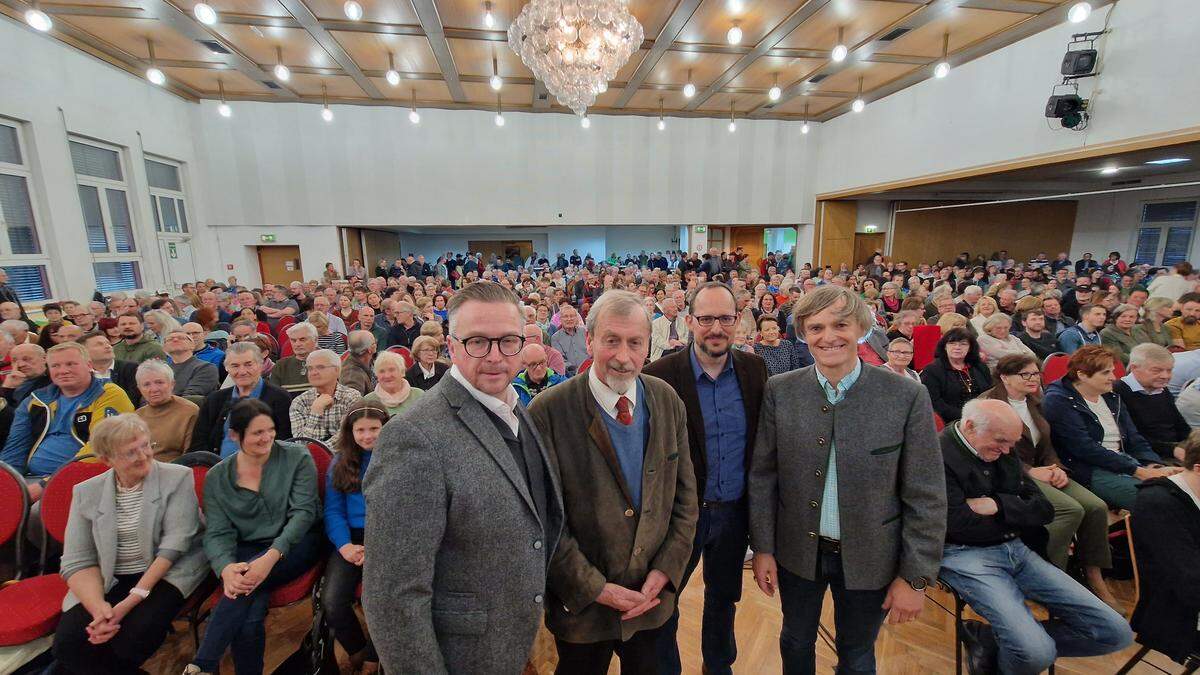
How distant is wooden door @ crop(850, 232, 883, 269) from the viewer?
46.4 ft

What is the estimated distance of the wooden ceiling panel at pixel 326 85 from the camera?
32.9 feet

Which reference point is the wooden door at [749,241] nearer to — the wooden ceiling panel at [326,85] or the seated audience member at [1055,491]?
the wooden ceiling panel at [326,85]

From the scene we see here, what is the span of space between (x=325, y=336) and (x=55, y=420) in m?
2.33

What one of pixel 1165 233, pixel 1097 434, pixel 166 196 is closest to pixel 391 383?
pixel 1097 434

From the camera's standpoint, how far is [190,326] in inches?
164

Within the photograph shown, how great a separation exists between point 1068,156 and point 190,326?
12.0 meters

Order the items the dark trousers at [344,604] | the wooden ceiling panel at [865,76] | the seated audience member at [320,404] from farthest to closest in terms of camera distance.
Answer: the wooden ceiling panel at [865,76] → the seated audience member at [320,404] → the dark trousers at [344,604]

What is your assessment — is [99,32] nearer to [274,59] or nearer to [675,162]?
[274,59]

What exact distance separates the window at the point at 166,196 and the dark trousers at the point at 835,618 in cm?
1312

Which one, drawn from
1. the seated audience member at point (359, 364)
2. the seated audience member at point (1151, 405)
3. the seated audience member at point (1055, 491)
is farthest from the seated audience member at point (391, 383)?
the seated audience member at point (1151, 405)

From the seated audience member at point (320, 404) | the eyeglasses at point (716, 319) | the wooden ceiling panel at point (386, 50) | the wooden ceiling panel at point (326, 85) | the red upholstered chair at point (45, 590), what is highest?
the wooden ceiling panel at point (326, 85)

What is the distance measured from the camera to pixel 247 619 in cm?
200

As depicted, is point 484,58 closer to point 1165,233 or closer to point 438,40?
point 438,40

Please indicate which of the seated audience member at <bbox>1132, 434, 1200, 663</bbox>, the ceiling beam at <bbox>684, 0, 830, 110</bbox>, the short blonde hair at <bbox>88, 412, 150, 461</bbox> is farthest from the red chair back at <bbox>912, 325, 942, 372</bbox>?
the short blonde hair at <bbox>88, 412, 150, 461</bbox>
